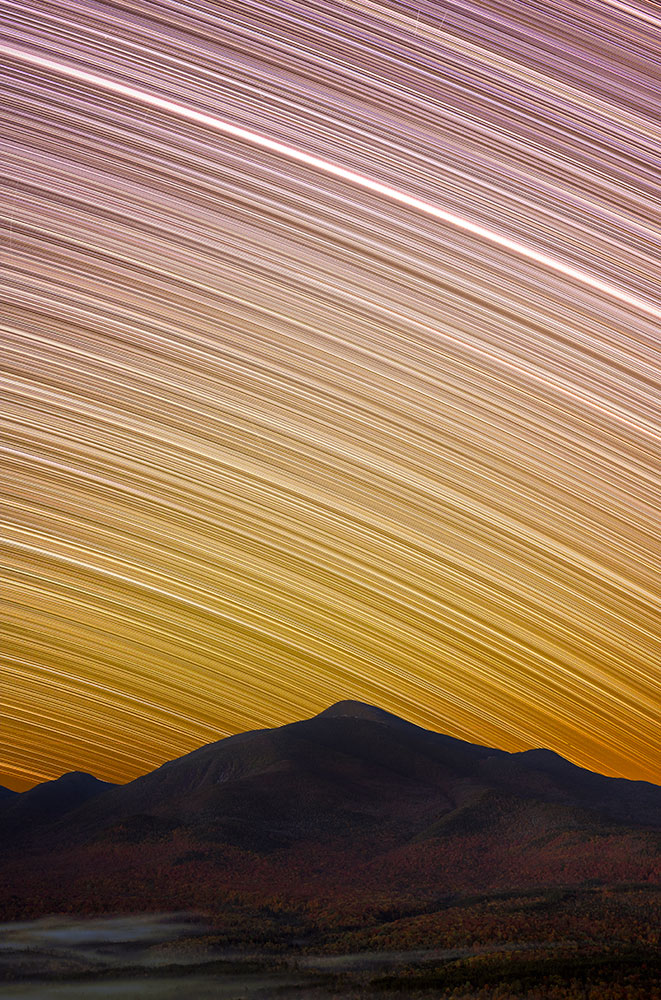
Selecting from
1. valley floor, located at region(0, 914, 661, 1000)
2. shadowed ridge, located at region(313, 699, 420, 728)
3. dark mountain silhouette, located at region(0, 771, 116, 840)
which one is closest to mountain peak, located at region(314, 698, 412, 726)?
shadowed ridge, located at region(313, 699, 420, 728)

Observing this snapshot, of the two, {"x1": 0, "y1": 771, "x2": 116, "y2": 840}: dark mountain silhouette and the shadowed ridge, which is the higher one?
the shadowed ridge

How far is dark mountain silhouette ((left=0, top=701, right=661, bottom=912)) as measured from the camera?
219ft

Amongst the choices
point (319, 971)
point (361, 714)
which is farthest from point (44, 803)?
point (319, 971)

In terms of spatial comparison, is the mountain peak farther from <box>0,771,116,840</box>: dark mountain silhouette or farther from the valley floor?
the valley floor

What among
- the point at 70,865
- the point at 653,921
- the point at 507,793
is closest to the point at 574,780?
the point at 507,793

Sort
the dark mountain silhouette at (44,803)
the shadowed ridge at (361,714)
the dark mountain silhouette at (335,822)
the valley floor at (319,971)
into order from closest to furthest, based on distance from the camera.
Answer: the valley floor at (319,971) < the dark mountain silhouette at (335,822) < the dark mountain silhouette at (44,803) < the shadowed ridge at (361,714)

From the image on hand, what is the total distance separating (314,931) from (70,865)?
5221cm

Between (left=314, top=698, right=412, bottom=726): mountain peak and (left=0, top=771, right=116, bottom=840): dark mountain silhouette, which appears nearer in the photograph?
(left=0, top=771, right=116, bottom=840): dark mountain silhouette

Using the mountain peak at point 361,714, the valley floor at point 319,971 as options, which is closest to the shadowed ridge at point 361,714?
the mountain peak at point 361,714

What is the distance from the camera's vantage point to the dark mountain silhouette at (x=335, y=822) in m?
66.8

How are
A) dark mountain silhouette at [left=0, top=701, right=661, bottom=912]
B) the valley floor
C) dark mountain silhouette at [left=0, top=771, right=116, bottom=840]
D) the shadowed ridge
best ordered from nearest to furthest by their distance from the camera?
the valley floor
dark mountain silhouette at [left=0, top=701, right=661, bottom=912]
dark mountain silhouette at [left=0, top=771, right=116, bottom=840]
the shadowed ridge

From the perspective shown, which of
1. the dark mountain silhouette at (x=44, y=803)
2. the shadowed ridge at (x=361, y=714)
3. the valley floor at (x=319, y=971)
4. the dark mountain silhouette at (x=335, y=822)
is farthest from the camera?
the shadowed ridge at (x=361, y=714)

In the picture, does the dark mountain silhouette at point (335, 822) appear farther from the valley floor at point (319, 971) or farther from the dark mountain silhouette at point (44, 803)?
the valley floor at point (319, 971)

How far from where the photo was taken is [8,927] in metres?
41.1
